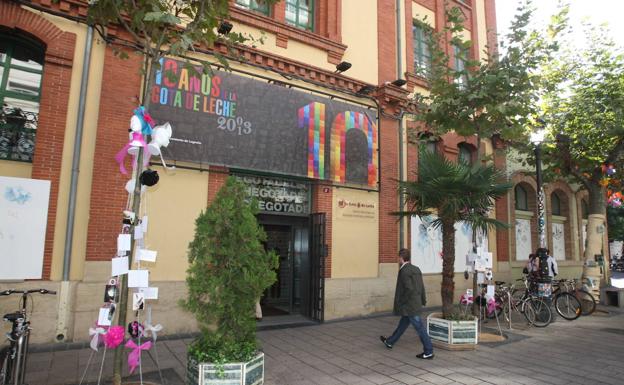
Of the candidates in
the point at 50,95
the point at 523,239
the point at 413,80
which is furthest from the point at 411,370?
the point at 523,239

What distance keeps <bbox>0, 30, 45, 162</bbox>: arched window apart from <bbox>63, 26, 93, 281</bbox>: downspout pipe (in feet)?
2.57

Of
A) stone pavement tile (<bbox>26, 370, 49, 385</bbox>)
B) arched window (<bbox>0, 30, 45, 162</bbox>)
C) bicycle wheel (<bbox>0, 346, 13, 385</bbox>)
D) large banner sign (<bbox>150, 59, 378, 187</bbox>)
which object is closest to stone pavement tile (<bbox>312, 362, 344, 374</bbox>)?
stone pavement tile (<bbox>26, 370, 49, 385</bbox>)

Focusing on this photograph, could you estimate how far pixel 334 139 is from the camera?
10.4 metres

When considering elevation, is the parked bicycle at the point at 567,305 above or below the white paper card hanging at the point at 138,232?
below

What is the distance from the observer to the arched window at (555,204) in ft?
60.5

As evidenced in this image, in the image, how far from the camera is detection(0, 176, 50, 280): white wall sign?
21.4 feet

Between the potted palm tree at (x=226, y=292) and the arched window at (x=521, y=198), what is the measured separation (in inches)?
589

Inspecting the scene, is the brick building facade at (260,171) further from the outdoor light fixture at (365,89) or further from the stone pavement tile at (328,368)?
the stone pavement tile at (328,368)

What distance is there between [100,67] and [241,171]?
3519 mm

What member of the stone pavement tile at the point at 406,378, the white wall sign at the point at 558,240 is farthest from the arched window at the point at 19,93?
the white wall sign at the point at 558,240

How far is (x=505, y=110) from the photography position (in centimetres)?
771

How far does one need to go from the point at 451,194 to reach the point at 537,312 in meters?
4.34

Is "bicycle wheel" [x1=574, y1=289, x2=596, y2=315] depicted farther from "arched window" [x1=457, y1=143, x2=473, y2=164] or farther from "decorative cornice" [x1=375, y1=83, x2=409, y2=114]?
"decorative cornice" [x1=375, y1=83, x2=409, y2=114]

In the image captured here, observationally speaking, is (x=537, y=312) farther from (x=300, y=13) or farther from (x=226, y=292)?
(x=300, y=13)
